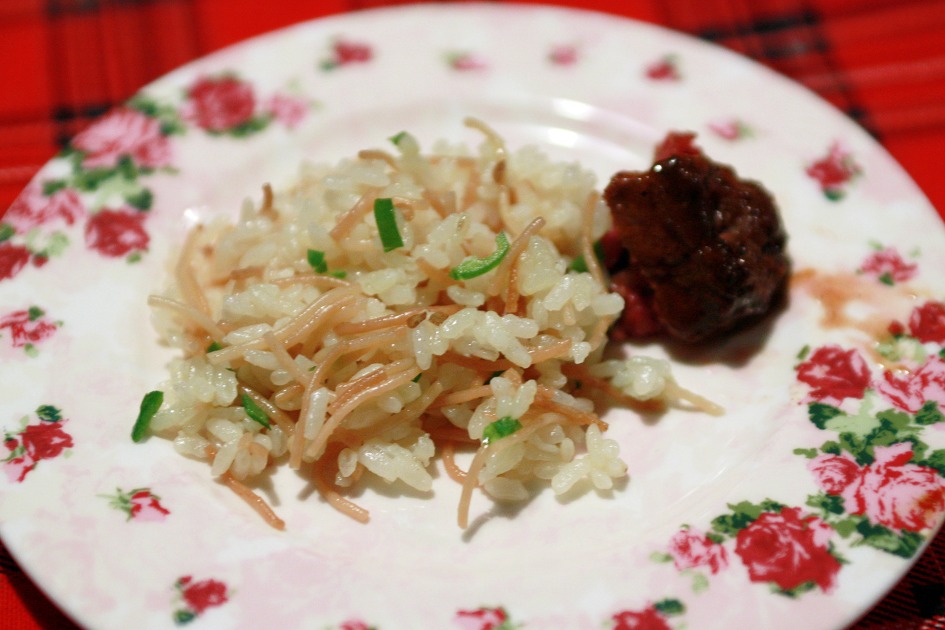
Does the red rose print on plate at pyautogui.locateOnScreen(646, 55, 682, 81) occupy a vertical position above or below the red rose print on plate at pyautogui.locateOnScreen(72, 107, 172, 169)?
above

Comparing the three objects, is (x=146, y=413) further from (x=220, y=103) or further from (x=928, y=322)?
(x=928, y=322)

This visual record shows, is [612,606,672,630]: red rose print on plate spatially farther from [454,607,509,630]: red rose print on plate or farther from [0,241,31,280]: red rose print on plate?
[0,241,31,280]: red rose print on plate

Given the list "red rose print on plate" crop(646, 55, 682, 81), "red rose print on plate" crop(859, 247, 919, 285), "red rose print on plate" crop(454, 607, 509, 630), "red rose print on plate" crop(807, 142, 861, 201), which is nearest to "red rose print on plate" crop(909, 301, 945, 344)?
"red rose print on plate" crop(859, 247, 919, 285)

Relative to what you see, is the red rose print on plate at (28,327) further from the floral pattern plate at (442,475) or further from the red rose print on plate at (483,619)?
the red rose print on plate at (483,619)

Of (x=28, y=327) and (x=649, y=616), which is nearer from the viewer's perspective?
(x=649, y=616)

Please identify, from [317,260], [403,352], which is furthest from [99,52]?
[403,352]
